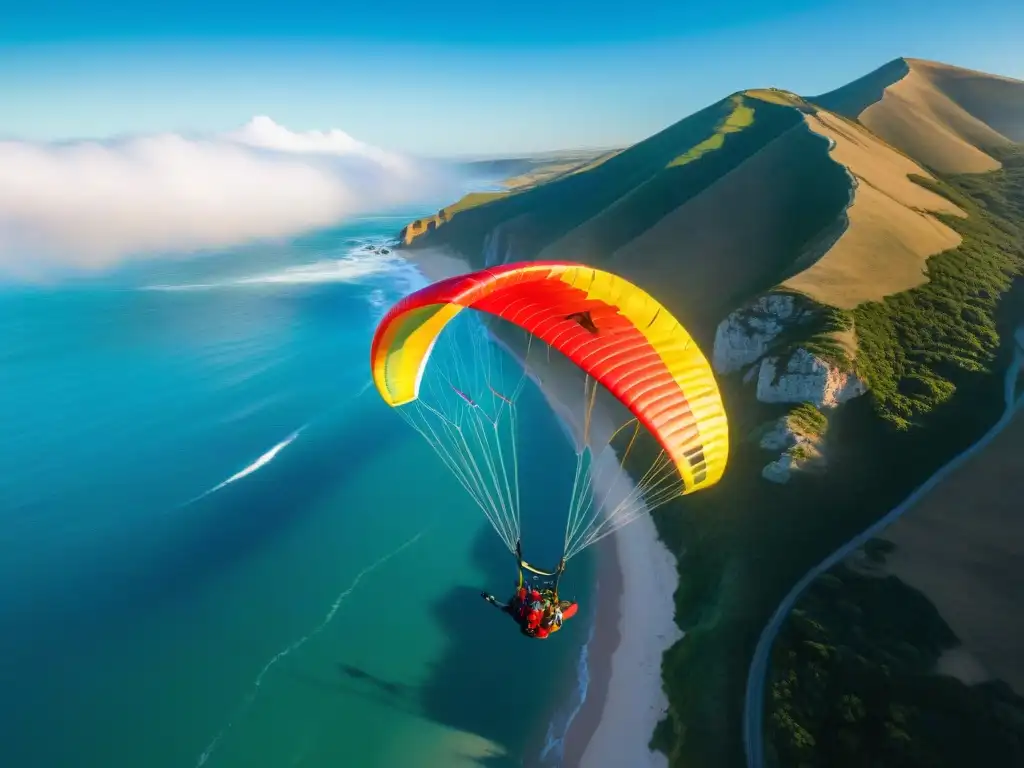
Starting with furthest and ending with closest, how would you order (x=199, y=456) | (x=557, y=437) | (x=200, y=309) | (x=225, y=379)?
(x=200, y=309)
(x=225, y=379)
(x=557, y=437)
(x=199, y=456)

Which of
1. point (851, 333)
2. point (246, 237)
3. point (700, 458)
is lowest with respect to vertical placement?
point (246, 237)

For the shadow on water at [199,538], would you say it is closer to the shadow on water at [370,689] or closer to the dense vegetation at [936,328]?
the shadow on water at [370,689]

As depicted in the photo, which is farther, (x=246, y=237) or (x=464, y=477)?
(x=246, y=237)

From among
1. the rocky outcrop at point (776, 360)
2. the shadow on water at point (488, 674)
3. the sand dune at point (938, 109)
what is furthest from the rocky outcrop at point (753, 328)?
the sand dune at point (938, 109)

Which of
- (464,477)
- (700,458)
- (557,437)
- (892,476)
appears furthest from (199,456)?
(892,476)

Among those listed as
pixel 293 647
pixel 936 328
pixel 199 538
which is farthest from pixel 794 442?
pixel 199 538

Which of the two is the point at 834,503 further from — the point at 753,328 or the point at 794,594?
the point at 753,328

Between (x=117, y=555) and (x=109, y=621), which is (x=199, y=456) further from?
(x=109, y=621)
